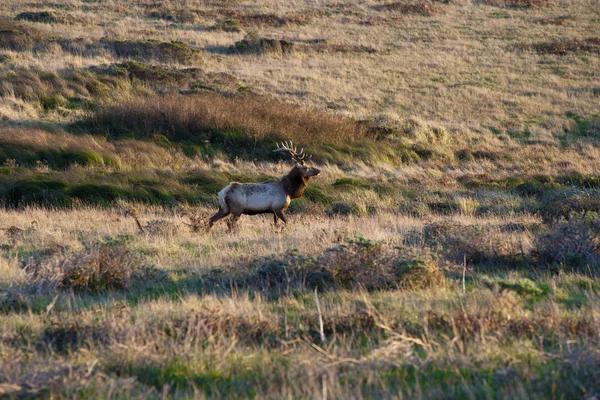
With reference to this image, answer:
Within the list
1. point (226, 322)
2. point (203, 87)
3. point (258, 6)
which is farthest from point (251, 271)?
point (258, 6)

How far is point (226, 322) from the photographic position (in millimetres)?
5355

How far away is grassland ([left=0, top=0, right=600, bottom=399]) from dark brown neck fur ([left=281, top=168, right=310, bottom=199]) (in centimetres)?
59

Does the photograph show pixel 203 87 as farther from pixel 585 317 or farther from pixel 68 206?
→ pixel 585 317

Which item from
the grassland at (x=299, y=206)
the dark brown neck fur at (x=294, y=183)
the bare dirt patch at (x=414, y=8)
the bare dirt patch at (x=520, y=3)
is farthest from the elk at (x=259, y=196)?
the bare dirt patch at (x=520, y=3)

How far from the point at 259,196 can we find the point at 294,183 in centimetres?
81

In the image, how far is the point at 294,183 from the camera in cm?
1192

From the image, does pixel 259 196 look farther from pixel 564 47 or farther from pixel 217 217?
pixel 564 47

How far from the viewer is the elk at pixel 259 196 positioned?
441 inches

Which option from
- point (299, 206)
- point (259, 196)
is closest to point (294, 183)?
point (259, 196)

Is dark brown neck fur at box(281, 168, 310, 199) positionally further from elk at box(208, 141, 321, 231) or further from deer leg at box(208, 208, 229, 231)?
deer leg at box(208, 208, 229, 231)

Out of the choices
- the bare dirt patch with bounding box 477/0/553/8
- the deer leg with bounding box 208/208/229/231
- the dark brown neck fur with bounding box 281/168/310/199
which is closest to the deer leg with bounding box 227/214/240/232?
the deer leg with bounding box 208/208/229/231

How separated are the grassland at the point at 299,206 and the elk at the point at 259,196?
1.16 ft

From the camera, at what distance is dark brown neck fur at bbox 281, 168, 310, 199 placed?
1182cm

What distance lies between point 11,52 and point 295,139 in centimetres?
1303
